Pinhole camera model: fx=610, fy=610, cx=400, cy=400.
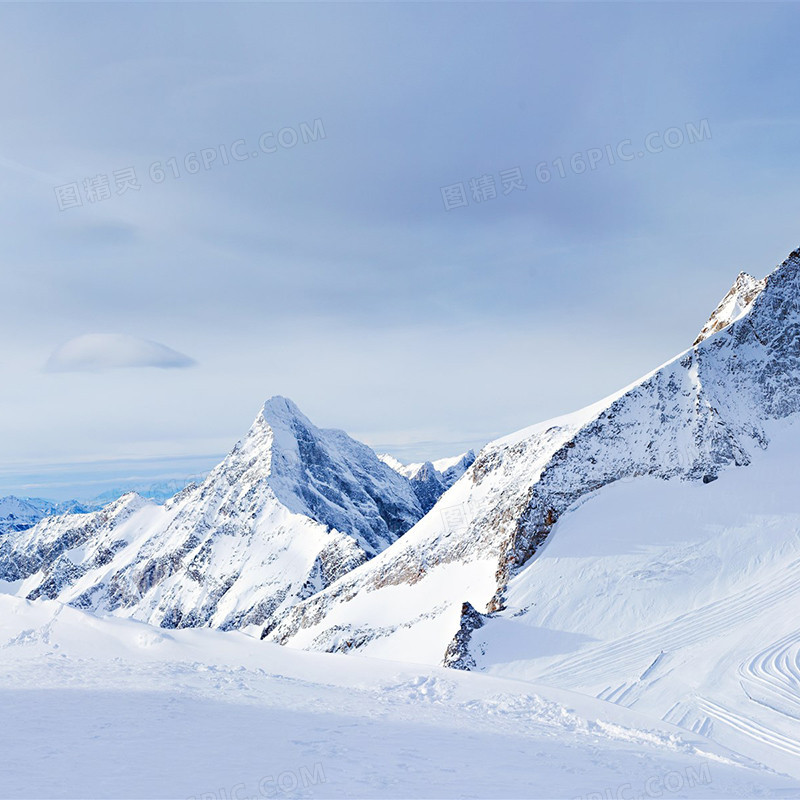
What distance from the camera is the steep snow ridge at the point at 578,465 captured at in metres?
52.5

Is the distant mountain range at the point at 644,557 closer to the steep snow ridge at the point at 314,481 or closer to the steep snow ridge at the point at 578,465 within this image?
→ the steep snow ridge at the point at 578,465

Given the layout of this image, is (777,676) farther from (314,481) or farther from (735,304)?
(314,481)

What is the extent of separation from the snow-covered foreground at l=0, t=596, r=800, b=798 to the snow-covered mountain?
80.6 metres

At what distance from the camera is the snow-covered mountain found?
4454 inches

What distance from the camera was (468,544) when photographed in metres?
60.1

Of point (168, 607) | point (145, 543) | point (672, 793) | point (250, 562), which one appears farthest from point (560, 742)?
point (145, 543)

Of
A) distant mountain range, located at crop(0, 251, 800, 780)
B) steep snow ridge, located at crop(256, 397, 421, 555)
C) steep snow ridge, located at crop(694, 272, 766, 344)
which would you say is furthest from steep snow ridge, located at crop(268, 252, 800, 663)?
steep snow ridge, located at crop(256, 397, 421, 555)

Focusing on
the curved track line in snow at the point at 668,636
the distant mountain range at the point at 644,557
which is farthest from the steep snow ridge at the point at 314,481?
the curved track line in snow at the point at 668,636

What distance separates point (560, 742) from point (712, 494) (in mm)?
43656

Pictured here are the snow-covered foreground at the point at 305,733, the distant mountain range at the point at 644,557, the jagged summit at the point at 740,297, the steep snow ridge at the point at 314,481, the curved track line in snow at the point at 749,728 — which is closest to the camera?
the snow-covered foreground at the point at 305,733

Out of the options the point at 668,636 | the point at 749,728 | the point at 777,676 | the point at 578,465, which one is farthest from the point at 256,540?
the point at 749,728

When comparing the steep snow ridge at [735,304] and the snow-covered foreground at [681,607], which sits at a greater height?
the steep snow ridge at [735,304]

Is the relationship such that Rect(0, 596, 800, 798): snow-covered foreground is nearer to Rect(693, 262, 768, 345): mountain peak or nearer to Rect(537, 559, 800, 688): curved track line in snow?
Rect(537, 559, 800, 688): curved track line in snow

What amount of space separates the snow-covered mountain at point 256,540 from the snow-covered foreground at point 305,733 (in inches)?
3173
